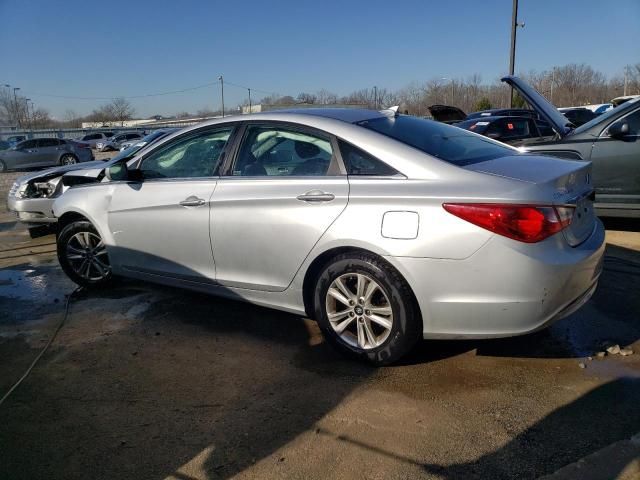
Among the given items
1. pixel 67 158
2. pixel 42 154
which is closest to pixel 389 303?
pixel 67 158

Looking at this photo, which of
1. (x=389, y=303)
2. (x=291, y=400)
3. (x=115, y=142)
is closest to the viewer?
(x=291, y=400)

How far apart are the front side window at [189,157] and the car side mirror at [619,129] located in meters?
4.46

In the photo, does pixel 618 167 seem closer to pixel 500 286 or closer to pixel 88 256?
pixel 500 286

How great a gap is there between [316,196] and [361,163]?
13.5 inches

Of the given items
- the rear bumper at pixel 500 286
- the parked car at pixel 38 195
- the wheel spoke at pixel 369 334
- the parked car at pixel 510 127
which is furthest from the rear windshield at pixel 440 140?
the parked car at pixel 510 127

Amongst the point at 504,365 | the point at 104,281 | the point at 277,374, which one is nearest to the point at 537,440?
the point at 504,365

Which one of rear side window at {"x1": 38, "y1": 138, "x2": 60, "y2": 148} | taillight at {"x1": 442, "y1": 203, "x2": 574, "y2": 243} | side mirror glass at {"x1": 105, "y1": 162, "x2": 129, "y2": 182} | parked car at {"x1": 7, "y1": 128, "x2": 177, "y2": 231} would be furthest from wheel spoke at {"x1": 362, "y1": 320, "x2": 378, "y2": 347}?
rear side window at {"x1": 38, "y1": 138, "x2": 60, "y2": 148}

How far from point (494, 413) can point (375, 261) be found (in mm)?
1023

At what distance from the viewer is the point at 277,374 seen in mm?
3279

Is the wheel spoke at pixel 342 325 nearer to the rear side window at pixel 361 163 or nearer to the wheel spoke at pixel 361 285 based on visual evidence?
the wheel spoke at pixel 361 285

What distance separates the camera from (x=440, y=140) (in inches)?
139

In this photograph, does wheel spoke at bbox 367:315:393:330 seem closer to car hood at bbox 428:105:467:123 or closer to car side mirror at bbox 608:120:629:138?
car side mirror at bbox 608:120:629:138

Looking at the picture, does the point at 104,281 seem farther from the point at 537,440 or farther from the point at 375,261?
the point at 537,440

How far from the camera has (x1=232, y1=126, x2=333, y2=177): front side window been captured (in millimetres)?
3445
